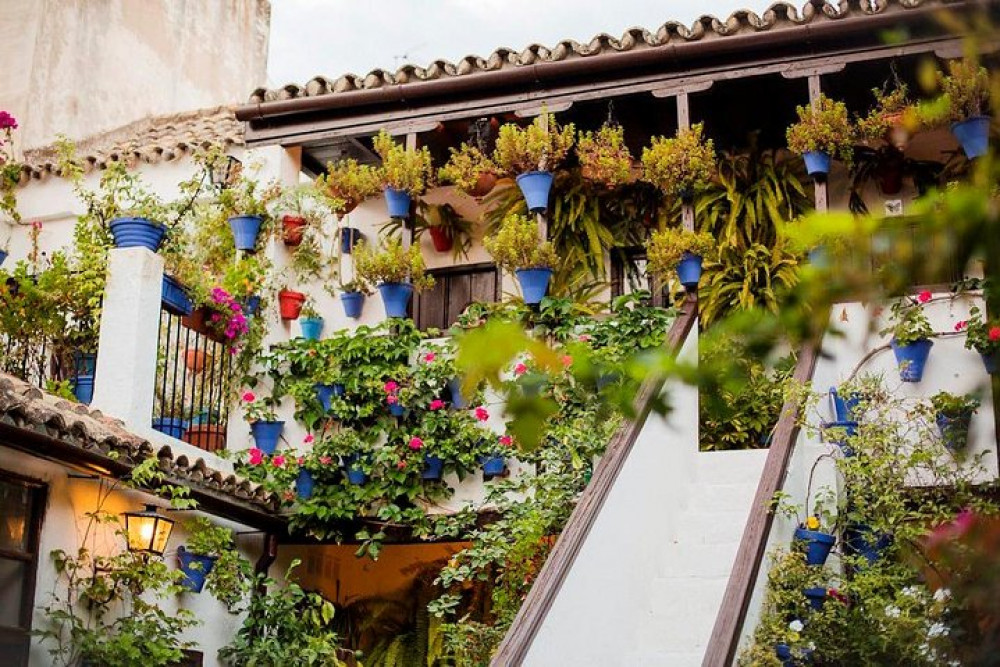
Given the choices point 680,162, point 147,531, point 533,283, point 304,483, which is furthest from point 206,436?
point 680,162

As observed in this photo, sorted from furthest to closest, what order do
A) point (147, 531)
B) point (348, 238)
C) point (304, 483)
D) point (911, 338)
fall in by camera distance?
point (348, 238) < point (304, 483) < point (911, 338) < point (147, 531)

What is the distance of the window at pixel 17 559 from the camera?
25.1 feet

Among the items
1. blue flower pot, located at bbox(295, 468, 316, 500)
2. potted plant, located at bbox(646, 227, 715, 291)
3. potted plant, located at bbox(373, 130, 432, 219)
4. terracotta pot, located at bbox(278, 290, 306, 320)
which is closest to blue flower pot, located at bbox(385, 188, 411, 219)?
potted plant, located at bbox(373, 130, 432, 219)

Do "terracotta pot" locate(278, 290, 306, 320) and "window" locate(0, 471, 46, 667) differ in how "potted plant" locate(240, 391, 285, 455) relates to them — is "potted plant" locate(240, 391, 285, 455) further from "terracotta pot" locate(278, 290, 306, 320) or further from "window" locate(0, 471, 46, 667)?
"window" locate(0, 471, 46, 667)

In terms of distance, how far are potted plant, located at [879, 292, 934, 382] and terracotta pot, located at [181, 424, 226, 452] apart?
15.7ft

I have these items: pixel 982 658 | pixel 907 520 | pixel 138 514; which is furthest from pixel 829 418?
pixel 982 658

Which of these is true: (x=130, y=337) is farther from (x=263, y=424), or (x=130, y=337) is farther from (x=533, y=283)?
(x=533, y=283)

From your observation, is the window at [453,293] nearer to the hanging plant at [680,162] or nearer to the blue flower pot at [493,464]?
the hanging plant at [680,162]

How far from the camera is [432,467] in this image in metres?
9.79

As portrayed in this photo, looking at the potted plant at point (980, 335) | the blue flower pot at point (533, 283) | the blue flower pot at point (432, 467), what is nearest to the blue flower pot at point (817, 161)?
the potted plant at point (980, 335)

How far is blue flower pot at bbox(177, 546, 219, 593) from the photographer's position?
8953 mm

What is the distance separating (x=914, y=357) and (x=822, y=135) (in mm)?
1778

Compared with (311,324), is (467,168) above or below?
above

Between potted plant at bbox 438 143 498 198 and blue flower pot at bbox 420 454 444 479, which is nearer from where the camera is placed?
blue flower pot at bbox 420 454 444 479
